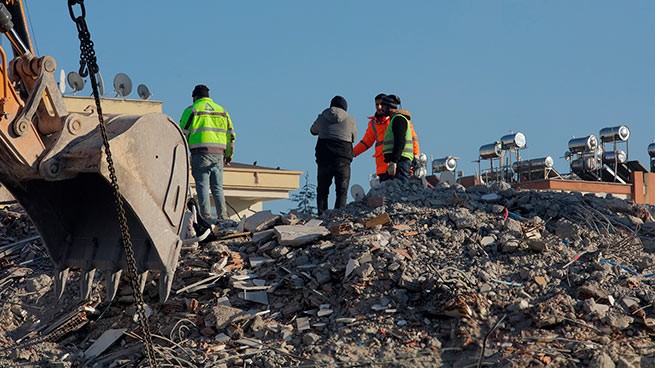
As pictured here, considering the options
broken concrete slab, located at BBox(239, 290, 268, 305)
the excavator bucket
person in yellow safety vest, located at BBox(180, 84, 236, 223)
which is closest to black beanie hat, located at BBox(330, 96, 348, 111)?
person in yellow safety vest, located at BBox(180, 84, 236, 223)

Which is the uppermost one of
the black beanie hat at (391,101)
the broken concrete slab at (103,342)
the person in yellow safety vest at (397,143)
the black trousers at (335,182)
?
the black beanie hat at (391,101)

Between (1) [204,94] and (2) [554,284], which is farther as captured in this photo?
(1) [204,94]

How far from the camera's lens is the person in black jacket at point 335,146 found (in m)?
11.9

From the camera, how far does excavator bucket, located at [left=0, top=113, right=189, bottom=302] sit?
5.95 m

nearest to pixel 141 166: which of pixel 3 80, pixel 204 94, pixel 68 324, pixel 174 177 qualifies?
pixel 174 177

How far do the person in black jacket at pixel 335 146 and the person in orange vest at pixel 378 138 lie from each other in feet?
1.44

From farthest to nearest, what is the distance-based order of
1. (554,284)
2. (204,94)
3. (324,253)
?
1. (204,94)
2. (324,253)
3. (554,284)

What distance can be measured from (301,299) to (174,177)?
3.25 meters

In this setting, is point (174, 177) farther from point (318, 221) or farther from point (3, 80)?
point (318, 221)

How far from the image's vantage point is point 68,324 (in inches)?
374

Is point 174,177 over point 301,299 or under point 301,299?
over

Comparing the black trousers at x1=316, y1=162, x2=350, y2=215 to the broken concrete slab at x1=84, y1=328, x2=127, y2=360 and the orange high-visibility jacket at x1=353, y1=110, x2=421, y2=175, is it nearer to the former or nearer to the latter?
the orange high-visibility jacket at x1=353, y1=110, x2=421, y2=175

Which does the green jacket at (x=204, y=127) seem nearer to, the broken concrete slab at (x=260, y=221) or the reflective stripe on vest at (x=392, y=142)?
the broken concrete slab at (x=260, y=221)

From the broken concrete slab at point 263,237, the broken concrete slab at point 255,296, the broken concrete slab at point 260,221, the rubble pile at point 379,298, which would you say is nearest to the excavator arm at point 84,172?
the rubble pile at point 379,298
